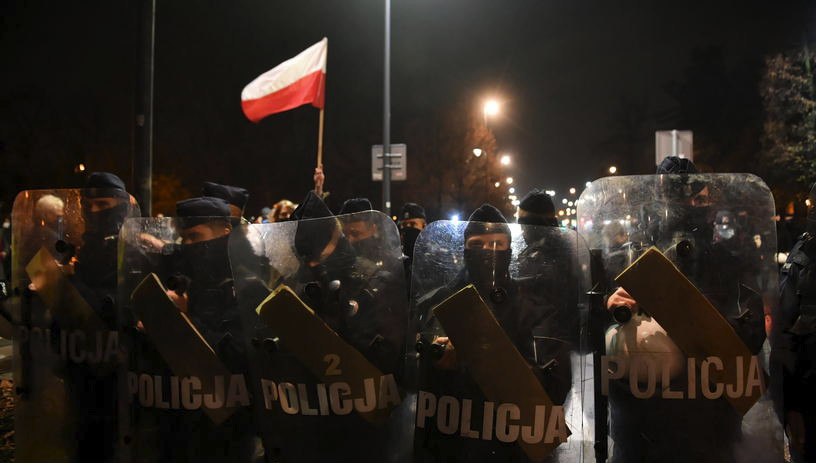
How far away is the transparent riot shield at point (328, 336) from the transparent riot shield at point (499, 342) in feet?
0.78

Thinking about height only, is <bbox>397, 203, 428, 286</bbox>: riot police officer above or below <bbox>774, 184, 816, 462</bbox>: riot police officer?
above

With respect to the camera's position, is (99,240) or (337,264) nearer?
(337,264)

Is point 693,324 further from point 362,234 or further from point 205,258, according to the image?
point 205,258

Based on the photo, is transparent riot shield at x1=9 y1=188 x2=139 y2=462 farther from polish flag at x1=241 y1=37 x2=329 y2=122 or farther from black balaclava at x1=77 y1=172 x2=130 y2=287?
polish flag at x1=241 y1=37 x2=329 y2=122

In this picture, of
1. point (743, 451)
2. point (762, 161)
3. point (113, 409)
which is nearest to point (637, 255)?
point (743, 451)

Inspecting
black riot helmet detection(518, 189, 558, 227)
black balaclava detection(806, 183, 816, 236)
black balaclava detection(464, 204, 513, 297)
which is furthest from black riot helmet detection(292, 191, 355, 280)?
black balaclava detection(806, 183, 816, 236)

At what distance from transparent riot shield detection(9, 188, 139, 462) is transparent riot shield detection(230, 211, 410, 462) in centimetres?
111

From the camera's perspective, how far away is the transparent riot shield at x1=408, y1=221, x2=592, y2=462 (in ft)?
9.77

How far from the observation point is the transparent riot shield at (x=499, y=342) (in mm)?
2977

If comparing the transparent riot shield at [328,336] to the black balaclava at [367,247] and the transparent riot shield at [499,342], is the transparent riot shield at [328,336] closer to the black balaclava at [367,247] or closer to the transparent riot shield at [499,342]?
the black balaclava at [367,247]

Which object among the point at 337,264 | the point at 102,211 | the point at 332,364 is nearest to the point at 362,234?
the point at 337,264

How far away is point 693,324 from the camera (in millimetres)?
Answer: 2900

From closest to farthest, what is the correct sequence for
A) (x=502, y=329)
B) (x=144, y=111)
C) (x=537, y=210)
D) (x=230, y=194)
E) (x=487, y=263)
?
(x=502, y=329) → (x=487, y=263) → (x=537, y=210) → (x=230, y=194) → (x=144, y=111)

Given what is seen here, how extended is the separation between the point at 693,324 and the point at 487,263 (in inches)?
36.8
